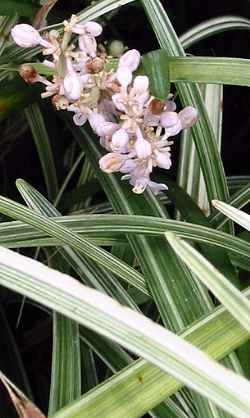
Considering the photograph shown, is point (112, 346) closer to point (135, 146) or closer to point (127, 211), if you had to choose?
point (127, 211)

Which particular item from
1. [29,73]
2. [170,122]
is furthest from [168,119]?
[29,73]

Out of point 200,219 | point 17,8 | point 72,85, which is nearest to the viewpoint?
point 72,85

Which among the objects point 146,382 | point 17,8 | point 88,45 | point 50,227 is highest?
point 17,8

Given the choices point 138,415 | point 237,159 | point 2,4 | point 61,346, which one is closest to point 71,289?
point 138,415

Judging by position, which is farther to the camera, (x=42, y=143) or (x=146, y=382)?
(x=42, y=143)

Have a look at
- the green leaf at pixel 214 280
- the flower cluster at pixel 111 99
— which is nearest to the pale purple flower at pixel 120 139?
the flower cluster at pixel 111 99

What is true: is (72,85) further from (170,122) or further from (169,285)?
(169,285)
